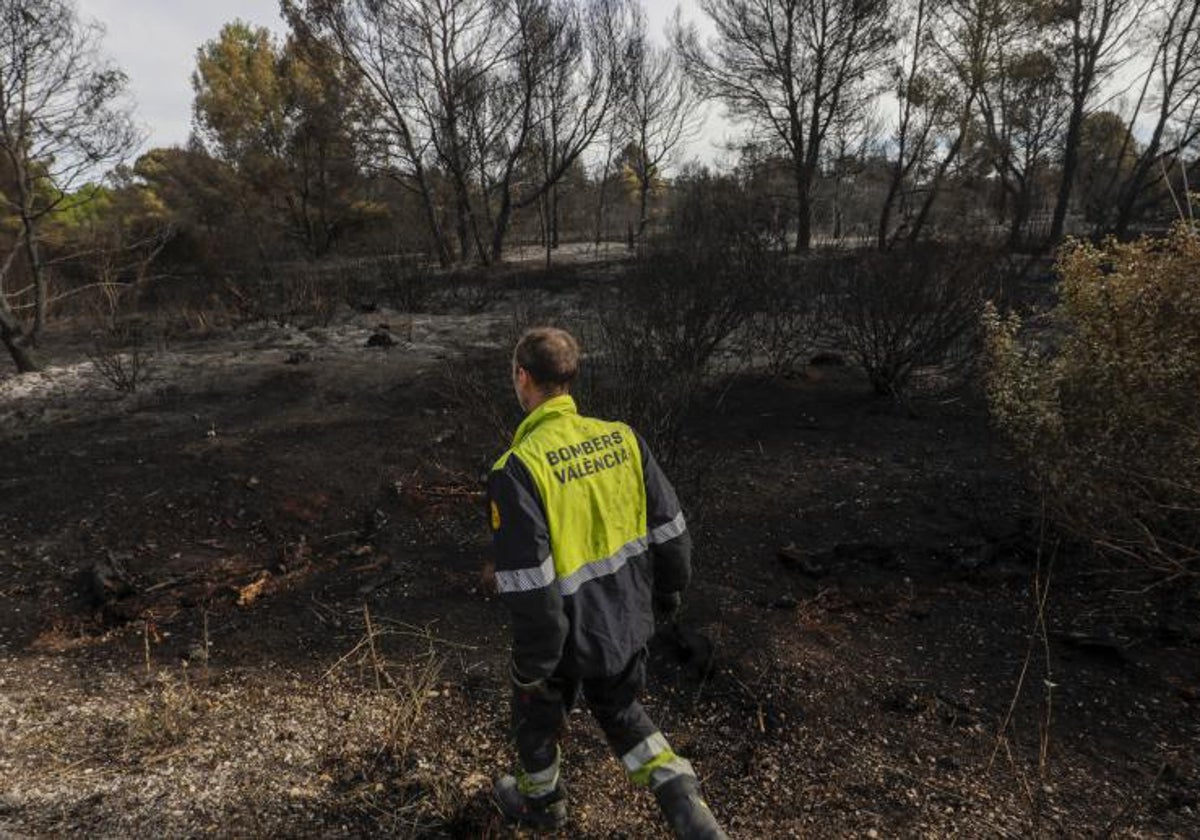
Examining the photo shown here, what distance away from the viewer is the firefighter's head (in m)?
1.99

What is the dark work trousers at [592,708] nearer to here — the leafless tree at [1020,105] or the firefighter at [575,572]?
the firefighter at [575,572]

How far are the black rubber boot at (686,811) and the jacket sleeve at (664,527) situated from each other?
582 mm

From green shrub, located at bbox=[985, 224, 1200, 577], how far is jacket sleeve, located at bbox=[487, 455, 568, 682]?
103 inches

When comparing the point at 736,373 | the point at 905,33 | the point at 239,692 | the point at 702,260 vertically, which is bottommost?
the point at 239,692

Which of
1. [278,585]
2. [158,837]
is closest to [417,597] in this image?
[278,585]

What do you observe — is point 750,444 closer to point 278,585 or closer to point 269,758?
point 278,585

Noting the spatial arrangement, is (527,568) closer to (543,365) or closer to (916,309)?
(543,365)

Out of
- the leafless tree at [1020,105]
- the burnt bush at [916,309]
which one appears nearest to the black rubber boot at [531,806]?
the burnt bush at [916,309]

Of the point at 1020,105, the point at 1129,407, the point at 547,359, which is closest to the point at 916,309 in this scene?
the point at 1129,407

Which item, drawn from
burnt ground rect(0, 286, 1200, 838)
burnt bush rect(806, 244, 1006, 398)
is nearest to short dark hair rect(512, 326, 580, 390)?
burnt ground rect(0, 286, 1200, 838)

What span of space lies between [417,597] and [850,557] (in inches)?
108

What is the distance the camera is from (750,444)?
21.0ft

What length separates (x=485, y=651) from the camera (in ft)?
11.1

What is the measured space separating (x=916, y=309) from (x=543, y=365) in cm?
566
